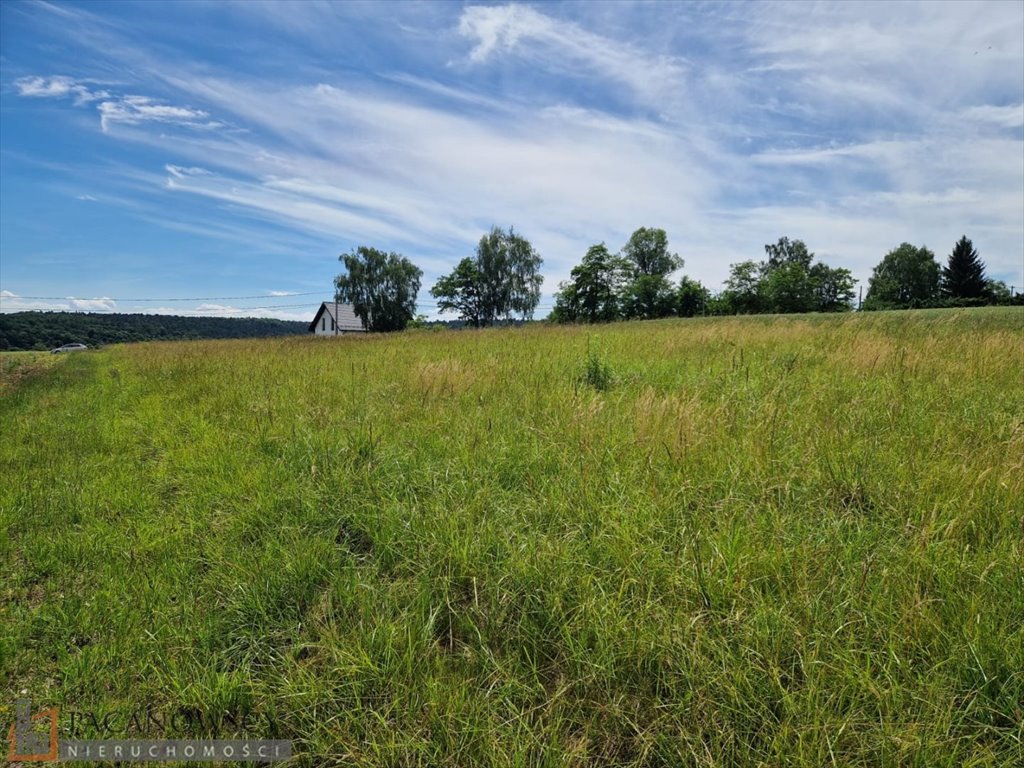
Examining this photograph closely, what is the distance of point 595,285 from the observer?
2557 inches

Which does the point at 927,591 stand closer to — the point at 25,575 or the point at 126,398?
the point at 25,575

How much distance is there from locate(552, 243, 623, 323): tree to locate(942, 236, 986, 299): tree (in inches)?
1624

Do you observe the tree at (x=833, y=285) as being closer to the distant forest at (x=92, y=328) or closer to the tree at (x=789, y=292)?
the tree at (x=789, y=292)

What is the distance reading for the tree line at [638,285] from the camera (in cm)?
5481

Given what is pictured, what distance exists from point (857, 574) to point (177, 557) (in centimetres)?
350

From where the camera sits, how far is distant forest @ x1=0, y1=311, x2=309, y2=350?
217 ft

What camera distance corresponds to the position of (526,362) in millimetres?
7074

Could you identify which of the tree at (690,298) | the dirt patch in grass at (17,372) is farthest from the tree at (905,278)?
the dirt patch in grass at (17,372)

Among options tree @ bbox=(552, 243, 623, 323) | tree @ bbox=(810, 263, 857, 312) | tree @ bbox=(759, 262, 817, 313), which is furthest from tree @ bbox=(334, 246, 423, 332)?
tree @ bbox=(810, 263, 857, 312)

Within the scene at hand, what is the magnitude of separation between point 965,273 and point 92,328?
136848mm

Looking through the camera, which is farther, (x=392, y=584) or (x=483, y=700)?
(x=392, y=584)

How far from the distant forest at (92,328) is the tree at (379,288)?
9843 millimetres

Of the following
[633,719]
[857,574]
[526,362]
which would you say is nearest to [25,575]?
[633,719]

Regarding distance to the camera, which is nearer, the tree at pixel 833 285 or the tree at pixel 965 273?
the tree at pixel 965 273
